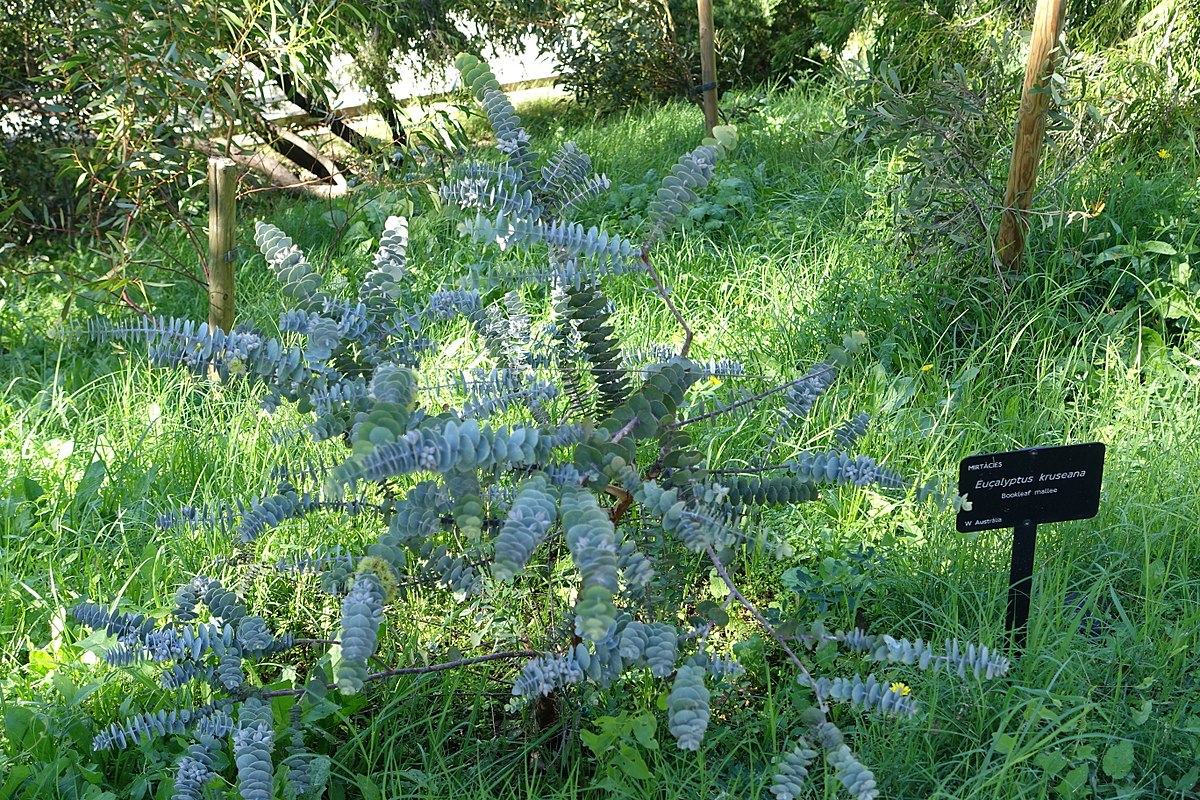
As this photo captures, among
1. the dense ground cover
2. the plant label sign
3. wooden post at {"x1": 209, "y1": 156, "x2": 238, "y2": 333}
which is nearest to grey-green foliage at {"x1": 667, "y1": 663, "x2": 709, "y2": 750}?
the dense ground cover

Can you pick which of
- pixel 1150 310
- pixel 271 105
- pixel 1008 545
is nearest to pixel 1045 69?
pixel 1150 310

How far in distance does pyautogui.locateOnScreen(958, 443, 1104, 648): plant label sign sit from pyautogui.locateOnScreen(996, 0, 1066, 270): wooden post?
1.60 meters

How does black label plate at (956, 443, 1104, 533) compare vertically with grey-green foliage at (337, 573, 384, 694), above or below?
below

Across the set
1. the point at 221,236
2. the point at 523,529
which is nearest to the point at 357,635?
the point at 523,529

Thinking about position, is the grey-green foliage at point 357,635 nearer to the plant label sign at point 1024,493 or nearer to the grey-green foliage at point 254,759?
the grey-green foliage at point 254,759

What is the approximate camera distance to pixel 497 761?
2.15 m

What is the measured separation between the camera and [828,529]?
2.80m

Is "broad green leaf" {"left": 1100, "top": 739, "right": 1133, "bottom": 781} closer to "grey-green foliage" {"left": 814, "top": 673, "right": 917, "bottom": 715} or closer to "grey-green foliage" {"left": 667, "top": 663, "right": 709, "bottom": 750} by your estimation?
"grey-green foliage" {"left": 814, "top": 673, "right": 917, "bottom": 715}

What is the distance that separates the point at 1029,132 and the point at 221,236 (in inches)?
111

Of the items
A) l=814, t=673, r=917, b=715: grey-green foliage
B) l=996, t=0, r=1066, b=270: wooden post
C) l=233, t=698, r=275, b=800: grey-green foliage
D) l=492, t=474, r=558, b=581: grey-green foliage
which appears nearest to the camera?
l=492, t=474, r=558, b=581: grey-green foliage

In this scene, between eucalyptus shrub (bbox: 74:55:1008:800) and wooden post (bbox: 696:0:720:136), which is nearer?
eucalyptus shrub (bbox: 74:55:1008:800)

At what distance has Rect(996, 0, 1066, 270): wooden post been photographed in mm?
3480

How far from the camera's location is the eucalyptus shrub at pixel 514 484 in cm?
150

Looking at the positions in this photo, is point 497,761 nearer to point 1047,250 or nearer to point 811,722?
point 811,722
